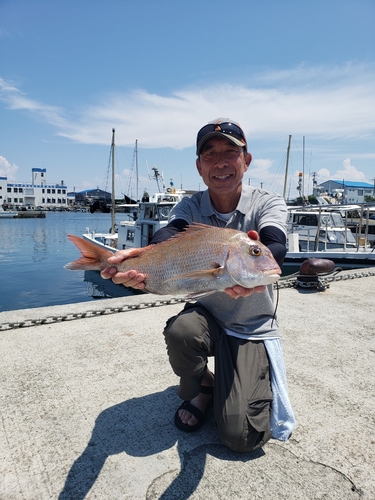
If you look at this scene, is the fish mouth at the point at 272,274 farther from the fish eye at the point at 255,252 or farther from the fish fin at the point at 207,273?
the fish fin at the point at 207,273

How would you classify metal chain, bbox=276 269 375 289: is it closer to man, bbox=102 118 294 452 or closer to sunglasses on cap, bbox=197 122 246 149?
man, bbox=102 118 294 452

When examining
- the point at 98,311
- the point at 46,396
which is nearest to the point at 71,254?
the point at 98,311

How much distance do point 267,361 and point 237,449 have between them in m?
0.59

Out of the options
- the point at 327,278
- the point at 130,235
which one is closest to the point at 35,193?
the point at 130,235

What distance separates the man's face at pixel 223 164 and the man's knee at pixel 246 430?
5.00 ft

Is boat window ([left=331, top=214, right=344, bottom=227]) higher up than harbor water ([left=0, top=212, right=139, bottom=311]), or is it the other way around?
boat window ([left=331, top=214, right=344, bottom=227])

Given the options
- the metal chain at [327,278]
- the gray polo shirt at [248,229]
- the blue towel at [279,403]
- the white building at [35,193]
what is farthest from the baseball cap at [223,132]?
the white building at [35,193]

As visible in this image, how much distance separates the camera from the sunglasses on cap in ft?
8.45

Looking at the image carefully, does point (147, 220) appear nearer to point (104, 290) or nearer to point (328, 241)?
point (104, 290)

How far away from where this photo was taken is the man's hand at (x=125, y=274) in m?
2.41

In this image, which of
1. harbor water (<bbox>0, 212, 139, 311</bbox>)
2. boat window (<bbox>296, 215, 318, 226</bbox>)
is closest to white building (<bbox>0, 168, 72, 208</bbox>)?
harbor water (<bbox>0, 212, 139, 311</bbox>)

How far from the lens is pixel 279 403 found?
2.37 metres

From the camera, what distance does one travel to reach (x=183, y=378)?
99.0 inches

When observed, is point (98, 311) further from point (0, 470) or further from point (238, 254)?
point (238, 254)
